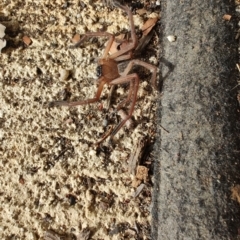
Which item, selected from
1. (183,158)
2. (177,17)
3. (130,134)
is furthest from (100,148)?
(177,17)

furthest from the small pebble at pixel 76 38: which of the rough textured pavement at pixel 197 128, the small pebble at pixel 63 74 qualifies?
the rough textured pavement at pixel 197 128

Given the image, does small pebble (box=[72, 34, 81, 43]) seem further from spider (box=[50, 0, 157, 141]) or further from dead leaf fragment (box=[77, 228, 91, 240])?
dead leaf fragment (box=[77, 228, 91, 240])

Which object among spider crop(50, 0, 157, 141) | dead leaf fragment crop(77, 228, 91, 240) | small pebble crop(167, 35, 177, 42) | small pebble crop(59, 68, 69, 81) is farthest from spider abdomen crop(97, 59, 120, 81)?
dead leaf fragment crop(77, 228, 91, 240)

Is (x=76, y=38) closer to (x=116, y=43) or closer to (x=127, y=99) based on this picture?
(x=116, y=43)

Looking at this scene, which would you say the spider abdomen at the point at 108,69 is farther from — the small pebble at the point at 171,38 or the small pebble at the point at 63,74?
the small pebble at the point at 171,38

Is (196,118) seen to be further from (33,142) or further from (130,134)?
(33,142)

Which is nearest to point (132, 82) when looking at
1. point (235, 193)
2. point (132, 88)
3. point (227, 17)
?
point (132, 88)
